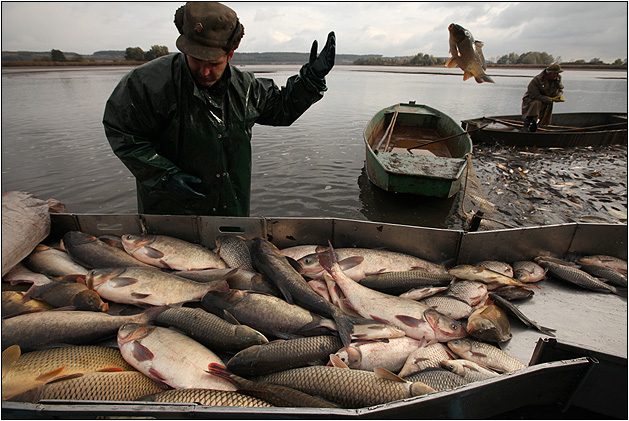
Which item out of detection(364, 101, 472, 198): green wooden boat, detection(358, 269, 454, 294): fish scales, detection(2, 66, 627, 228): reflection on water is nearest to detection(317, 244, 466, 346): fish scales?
detection(358, 269, 454, 294): fish scales

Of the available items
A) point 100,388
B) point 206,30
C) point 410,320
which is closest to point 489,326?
point 410,320

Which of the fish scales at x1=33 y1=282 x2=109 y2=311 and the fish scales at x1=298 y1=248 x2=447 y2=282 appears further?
the fish scales at x1=298 y1=248 x2=447 y2=282

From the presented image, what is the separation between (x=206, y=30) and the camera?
8.14 feet

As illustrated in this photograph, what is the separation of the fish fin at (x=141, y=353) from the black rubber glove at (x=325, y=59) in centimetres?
309

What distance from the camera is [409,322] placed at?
7.95 ft

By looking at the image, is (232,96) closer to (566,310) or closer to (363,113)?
(566,310)

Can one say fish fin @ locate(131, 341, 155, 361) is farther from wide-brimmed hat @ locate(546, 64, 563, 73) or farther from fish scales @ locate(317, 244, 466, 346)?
wide-brimmed hat @ locate(546, 64, 563, 73)

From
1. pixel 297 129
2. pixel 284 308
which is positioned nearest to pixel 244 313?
pixel 284 308

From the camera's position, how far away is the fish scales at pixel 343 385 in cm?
186

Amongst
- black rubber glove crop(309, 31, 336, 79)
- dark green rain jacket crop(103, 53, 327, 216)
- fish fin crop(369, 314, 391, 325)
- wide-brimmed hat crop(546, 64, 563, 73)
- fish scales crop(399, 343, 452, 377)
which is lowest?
fish scales crop(399, 343, 452, 377)

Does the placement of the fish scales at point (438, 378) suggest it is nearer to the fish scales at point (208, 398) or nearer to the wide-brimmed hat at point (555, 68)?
the fish scales at point (208, 398)

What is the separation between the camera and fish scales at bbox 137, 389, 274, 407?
1.78 metres

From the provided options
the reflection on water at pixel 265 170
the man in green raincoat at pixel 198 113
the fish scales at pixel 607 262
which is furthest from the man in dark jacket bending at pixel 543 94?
the man in green raincoat at pixel 198 113

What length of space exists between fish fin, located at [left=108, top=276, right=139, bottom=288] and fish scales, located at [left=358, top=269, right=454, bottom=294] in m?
2.01
